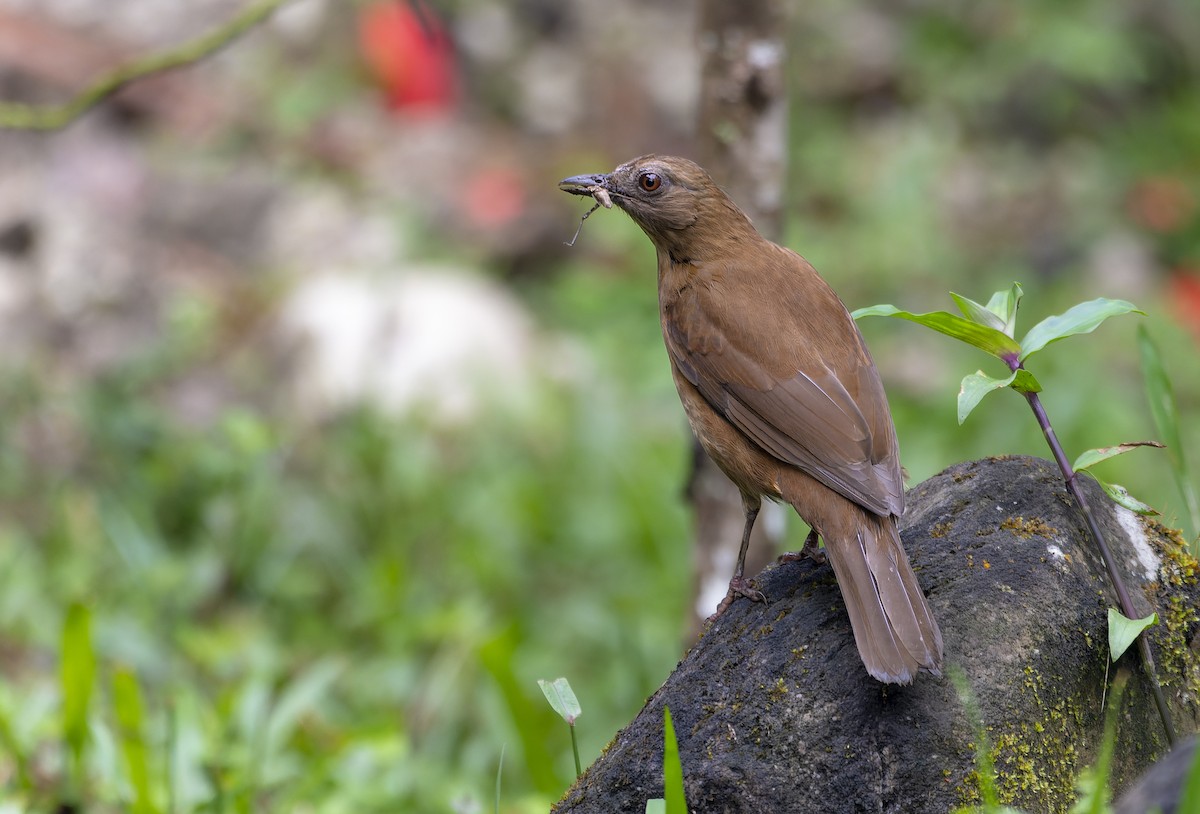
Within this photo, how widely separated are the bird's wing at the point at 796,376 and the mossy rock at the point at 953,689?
27cm

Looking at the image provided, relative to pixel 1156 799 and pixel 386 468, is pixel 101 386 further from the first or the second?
pixel 1156 799

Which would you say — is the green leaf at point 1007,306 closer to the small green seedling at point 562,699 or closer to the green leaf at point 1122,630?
the green leaf at point 1122,630

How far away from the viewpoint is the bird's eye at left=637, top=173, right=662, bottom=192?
149 inches

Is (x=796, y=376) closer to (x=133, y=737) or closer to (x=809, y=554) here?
(x=809, y=554)

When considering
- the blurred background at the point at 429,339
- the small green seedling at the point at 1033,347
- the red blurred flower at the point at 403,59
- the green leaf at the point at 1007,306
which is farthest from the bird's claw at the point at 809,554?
the red blurred flower at the point at 403,59

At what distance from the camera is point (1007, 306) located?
108 inches

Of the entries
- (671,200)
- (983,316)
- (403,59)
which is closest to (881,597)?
(983,316)

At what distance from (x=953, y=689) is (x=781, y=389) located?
3.22 feet

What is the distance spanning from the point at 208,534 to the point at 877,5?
765 cm

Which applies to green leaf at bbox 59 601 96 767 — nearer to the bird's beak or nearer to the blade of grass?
the blade of grass

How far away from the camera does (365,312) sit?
24.3 feet

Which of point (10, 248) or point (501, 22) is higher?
point (501, 22)

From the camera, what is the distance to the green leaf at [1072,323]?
255cm

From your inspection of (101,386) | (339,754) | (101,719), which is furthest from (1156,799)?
(101,386)
